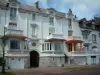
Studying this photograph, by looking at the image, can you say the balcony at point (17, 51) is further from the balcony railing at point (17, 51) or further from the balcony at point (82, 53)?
the balcony at point (82, 53)

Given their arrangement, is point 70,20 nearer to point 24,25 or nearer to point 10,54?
point 24,25

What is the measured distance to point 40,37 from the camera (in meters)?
44.8

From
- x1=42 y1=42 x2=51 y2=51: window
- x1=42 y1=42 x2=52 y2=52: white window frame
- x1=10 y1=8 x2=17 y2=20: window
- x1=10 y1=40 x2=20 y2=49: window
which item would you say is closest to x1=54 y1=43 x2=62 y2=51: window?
x1=42 y1=42 x2=52 y2=52: white window frame

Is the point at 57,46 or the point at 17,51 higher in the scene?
the point at 57,46

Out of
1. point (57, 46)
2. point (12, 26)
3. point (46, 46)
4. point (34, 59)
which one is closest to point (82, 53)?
point (57, 46)

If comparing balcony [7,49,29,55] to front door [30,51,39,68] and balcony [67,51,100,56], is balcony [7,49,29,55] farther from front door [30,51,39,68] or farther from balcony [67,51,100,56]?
balcony [67,51,100,56]

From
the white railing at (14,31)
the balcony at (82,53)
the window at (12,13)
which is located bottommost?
the balcony at (82,53)

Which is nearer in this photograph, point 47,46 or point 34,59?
point 47,46

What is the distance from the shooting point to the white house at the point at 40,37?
3962 cm

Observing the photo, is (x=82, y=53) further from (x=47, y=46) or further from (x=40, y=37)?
(x=40, y=37)

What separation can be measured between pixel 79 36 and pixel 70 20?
5.15m

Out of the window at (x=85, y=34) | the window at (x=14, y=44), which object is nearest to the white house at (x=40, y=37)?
the window at (x=14, y=44)

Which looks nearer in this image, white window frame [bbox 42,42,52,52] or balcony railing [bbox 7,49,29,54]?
balcony railing [bbox 7,49,29,54]

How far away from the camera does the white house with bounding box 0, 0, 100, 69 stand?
3962cm
